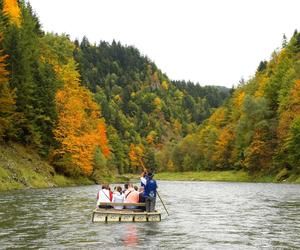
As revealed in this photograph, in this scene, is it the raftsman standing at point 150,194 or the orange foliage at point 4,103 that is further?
the orange foliage at point 4,103

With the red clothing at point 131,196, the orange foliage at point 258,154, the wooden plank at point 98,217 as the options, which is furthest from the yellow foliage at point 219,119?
the wooden plank at point 98,217

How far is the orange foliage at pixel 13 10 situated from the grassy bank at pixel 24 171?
A: 3255 cm

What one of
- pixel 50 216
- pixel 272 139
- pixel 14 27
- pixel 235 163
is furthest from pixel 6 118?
pixel 235 163

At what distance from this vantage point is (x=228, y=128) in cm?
15425

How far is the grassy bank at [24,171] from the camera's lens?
63131mm

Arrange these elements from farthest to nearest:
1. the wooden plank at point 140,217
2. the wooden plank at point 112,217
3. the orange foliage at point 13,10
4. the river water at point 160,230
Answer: the orange foliage at point 13,10 < the wooden plank at point 140,217 < the wooden plank at point 112,217 < the river water at point 160,230

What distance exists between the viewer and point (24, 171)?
225 feet

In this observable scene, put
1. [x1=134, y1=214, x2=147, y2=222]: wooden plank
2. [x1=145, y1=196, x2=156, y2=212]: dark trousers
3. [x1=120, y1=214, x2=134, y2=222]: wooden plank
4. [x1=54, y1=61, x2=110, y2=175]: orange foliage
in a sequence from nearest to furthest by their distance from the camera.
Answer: [x1=120, y1=214, x2=134, y2=222]: wooden plank
[x1=134, y1=214, x2=147, y2=222]: wooden plank
[x1=145, y1=196, x2=156, y2=212]: dark trousers
[x1=54, y1=61, x2=110, y2=175]: orange foliage

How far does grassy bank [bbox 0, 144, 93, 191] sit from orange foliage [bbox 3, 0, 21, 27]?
107 ft

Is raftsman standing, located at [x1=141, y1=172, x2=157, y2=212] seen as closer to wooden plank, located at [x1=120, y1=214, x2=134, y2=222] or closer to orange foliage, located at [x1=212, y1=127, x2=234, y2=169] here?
wooden plank, located at [x1=120, y1=214, x2=134, y2=222]

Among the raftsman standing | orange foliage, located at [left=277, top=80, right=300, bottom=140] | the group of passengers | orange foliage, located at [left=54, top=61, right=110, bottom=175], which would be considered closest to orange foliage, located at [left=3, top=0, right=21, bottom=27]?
orange foliage, located at [left=54, top=61, right=110, bottom=175]

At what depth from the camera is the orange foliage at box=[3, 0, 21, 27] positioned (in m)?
98.6

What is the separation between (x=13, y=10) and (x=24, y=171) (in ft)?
153

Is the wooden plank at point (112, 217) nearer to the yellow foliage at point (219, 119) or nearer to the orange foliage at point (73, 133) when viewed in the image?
the orange foliage at point (73, 133)
